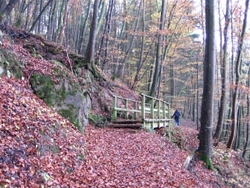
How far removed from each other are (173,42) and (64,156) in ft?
75.6

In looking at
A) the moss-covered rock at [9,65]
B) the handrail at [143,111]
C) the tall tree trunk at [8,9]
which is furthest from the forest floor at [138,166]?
the tall tree trunk at [8,9]

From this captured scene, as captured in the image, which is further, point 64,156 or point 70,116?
point 70,116

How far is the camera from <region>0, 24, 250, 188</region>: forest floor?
456 cm

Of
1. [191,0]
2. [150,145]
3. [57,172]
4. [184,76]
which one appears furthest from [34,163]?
[184,76]

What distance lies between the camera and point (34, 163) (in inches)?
187

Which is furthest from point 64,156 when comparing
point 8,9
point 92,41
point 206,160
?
point 8,9

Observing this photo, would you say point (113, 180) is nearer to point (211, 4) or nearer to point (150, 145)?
point (150, 145)

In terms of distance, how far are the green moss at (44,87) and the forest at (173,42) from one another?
16.6ft

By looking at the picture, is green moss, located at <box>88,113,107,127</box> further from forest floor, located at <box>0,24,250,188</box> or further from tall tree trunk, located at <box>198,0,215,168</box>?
tall tree trunk, located at <box>198,0,215,168</box>

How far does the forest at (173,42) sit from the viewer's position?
12.5 m

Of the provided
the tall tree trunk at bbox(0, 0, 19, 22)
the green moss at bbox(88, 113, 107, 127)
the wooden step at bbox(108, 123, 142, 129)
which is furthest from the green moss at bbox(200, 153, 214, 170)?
the tall tree trunk at bbox(0, 0, 19, 22)

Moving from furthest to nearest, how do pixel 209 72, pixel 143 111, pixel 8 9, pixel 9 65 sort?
pixel 8 9 < pixel 143 111 < pixel 209 72 < pixel 9 65

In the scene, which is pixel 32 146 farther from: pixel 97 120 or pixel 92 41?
pixel 92 41

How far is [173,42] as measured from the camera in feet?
88.5
